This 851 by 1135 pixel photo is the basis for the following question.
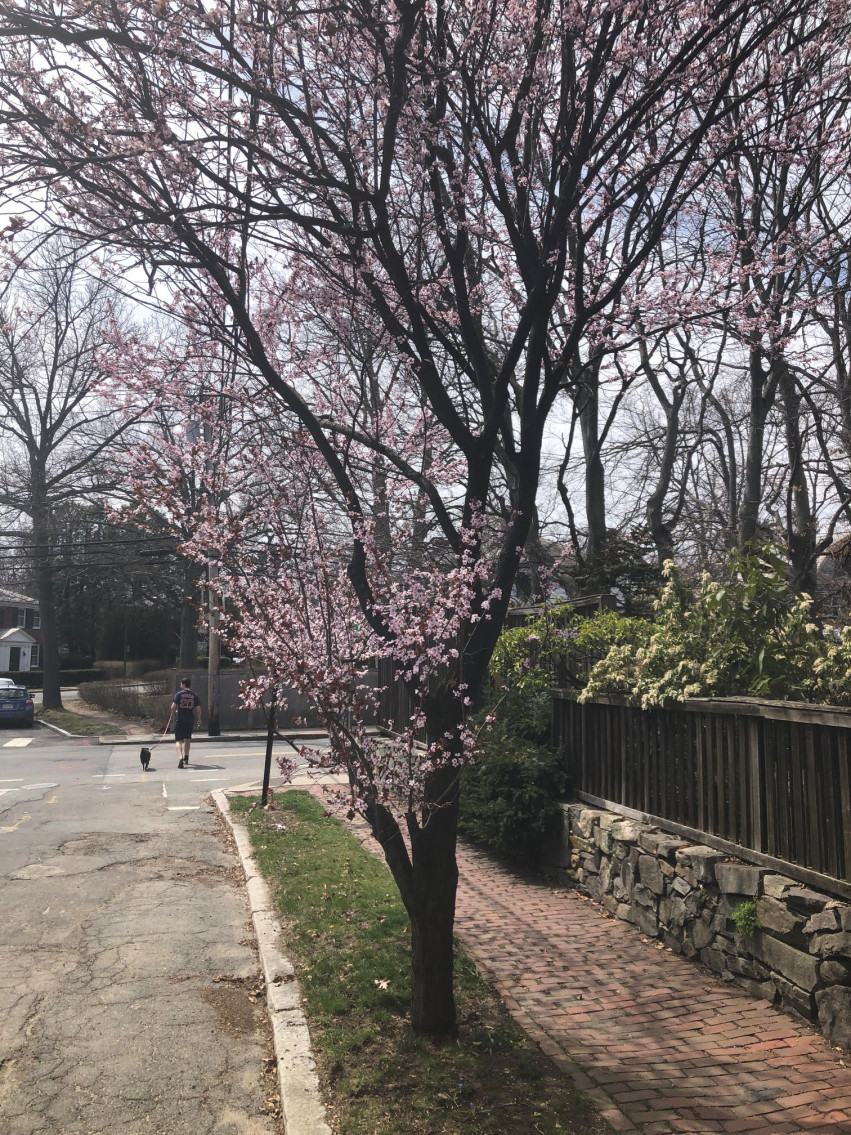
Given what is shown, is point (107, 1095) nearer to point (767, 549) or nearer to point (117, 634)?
point (767, 549)

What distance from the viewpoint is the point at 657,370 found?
1489 cm

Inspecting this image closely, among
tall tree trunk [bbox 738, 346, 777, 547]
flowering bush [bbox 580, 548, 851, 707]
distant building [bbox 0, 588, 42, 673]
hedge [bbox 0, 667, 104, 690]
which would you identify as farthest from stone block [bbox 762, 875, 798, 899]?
distant building [bbox 0, 588, 42, 673]

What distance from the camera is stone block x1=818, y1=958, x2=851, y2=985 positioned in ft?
15.5

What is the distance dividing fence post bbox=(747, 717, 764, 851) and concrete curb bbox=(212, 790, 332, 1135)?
2.98 m

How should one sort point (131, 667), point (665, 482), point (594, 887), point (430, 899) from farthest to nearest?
point (131, 667)
point (665, 482)
point (594, 887)
point (430, 899)

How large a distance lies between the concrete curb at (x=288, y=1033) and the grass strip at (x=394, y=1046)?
0.07 m

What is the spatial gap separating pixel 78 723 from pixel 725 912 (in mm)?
29520

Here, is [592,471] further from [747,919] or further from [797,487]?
[747,919]

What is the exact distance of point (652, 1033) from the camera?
16.2 ft

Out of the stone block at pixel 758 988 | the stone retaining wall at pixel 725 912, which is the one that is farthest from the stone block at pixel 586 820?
the stone block at pixel 758 988

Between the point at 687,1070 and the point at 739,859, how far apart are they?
5.73 ft

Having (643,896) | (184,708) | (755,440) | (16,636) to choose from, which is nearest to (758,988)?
(643,896)

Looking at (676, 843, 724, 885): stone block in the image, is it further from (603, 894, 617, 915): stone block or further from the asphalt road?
the asphalt road

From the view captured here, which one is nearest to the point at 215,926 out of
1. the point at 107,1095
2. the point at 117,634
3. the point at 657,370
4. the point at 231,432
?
the point at 107,1095
